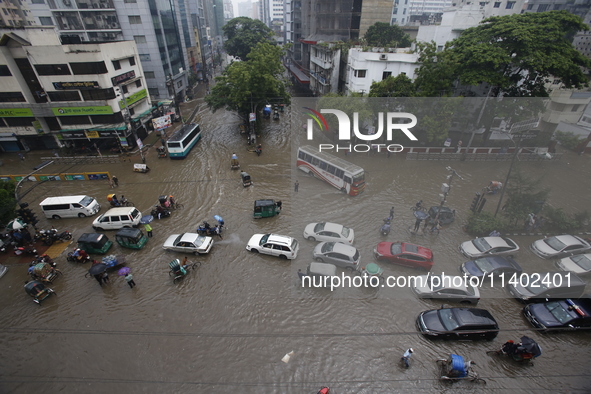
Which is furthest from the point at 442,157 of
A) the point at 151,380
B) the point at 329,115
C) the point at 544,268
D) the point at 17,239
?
the point at 17,239

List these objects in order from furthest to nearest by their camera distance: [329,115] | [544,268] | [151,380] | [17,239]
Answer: [329,115] < [17,239] < [544,268] < [151,380]

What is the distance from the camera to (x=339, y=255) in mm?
15633

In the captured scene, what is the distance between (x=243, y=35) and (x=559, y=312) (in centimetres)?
6975

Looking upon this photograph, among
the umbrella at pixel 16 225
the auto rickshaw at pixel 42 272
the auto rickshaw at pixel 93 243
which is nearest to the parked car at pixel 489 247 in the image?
the auto rickshaw at pixel 93 243

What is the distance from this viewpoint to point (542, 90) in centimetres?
2677

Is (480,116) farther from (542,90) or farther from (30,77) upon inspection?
(30,77)

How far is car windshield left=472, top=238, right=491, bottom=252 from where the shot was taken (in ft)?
53.3

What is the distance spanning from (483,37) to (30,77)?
146ft

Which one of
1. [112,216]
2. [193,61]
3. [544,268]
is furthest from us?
[193,61]

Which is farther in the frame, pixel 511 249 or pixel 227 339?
pixel 511 249

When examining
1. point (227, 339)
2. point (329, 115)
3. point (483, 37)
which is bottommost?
point (227, 339)

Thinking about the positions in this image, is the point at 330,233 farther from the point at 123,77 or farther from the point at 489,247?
the point at 123,77

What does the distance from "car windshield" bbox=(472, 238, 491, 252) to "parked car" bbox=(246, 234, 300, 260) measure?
36.3ft

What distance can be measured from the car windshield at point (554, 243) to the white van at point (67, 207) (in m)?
31.5
